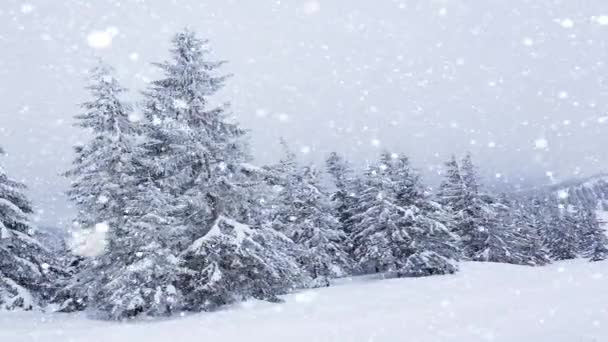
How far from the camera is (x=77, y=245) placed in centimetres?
1689

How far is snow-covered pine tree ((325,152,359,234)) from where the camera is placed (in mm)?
37688

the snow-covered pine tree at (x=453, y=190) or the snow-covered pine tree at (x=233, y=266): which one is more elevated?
the snow-covered pine tree at (x=453, y=190)

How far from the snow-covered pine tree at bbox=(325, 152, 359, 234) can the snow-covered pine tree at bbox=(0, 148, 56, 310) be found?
2156cm

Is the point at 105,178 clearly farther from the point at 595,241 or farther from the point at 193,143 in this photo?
the point at 595,241

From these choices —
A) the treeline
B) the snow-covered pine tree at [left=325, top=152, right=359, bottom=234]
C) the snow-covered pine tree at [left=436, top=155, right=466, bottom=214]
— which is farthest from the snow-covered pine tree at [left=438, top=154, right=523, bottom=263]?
the treeline

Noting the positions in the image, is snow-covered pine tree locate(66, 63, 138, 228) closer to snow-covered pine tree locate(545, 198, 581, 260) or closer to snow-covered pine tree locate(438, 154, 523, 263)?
snow-covered pine tree locate(438, 154, 523, 263)

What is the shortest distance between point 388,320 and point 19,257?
53.0ft

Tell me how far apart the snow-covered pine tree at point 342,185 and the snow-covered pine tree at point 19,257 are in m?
21.6

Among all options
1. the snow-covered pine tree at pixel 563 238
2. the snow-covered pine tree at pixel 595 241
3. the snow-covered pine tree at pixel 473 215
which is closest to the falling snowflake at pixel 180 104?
the snow-covered pine tree at pixel 473 215

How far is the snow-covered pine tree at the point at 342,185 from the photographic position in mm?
37688

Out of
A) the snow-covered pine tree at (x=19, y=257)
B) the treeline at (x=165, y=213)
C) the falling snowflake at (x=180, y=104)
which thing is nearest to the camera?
the treeline at (x=165, y=213)

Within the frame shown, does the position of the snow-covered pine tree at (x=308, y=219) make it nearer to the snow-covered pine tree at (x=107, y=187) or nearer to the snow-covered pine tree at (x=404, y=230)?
the snow-covered pine tree at (x=404, y=230)

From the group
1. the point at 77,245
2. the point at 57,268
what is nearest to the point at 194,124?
the point at 77,245

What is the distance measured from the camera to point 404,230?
29234 mm
